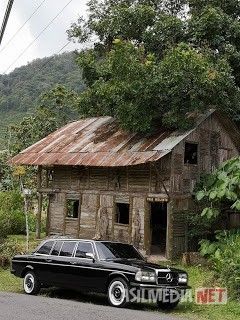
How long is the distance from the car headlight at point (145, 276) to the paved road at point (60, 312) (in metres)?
0.75

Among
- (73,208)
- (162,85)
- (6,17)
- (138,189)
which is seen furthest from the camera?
(73,208)

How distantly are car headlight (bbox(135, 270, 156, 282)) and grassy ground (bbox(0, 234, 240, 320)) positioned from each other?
98 centimetres

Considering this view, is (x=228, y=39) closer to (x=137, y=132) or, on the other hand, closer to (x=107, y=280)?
(x=137, y=132)

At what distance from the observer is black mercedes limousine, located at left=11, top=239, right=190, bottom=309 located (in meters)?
12.3

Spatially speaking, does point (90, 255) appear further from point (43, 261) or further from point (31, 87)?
point (31, 87)

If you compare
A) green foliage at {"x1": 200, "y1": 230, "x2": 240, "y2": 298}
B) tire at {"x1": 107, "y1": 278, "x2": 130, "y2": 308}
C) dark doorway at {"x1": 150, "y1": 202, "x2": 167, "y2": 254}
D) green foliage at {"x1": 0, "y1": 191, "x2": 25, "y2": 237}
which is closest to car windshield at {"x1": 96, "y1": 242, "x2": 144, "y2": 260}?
tire at {"x1": 107, "y1": 278, "x2": 130, "y2": 308}

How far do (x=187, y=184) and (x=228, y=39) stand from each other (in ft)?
27.8

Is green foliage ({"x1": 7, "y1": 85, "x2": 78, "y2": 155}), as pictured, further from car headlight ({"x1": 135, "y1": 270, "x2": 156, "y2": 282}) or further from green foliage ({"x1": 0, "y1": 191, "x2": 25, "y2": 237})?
car headlight ({"x1": 135, "y1": 270, "x2": 156, "y2": 282})

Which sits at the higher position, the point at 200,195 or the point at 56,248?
the point at 200,195

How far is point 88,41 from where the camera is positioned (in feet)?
97.5

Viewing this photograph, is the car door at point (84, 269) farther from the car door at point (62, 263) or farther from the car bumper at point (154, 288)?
the car bumper at point (154, 288)

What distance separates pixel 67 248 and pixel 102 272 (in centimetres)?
174

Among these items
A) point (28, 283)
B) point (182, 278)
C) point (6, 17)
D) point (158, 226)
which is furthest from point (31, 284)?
point (158, 226)

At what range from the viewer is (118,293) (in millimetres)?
12531
